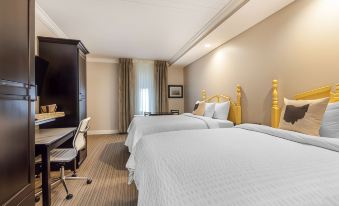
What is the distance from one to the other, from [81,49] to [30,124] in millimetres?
2274

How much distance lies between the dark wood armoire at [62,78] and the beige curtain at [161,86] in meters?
3.32

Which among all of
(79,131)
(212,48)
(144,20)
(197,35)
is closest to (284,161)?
(79,131)

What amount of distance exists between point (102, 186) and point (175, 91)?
4.58m

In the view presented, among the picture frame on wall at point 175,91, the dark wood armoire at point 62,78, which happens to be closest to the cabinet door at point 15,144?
the dark wood armoire at point 62,78

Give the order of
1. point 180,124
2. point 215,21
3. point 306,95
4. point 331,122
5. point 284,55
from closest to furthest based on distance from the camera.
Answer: point 331,122, point 306,95, point 284,55, point 180,124, point 215,21

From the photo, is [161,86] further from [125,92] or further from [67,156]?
[67,156]

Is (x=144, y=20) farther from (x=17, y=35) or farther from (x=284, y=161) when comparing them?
(x=284, y=161)

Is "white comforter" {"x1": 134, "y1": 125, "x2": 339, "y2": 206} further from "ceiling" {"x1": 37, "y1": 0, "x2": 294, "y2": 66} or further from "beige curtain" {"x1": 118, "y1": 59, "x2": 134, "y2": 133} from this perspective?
"beige curtain" {"x1": 118, "y1": 59, "x2": 134, "y2": 133}

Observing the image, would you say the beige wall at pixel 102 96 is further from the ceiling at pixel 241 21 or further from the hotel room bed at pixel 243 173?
the hotel room bed at pixel 243 173

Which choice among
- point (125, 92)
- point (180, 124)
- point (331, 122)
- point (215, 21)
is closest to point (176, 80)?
point (125, 92)

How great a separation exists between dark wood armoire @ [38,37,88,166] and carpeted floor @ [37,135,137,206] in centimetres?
39

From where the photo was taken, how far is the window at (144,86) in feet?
19.8

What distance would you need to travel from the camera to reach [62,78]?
2.89 m

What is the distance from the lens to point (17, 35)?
1.14 meters
